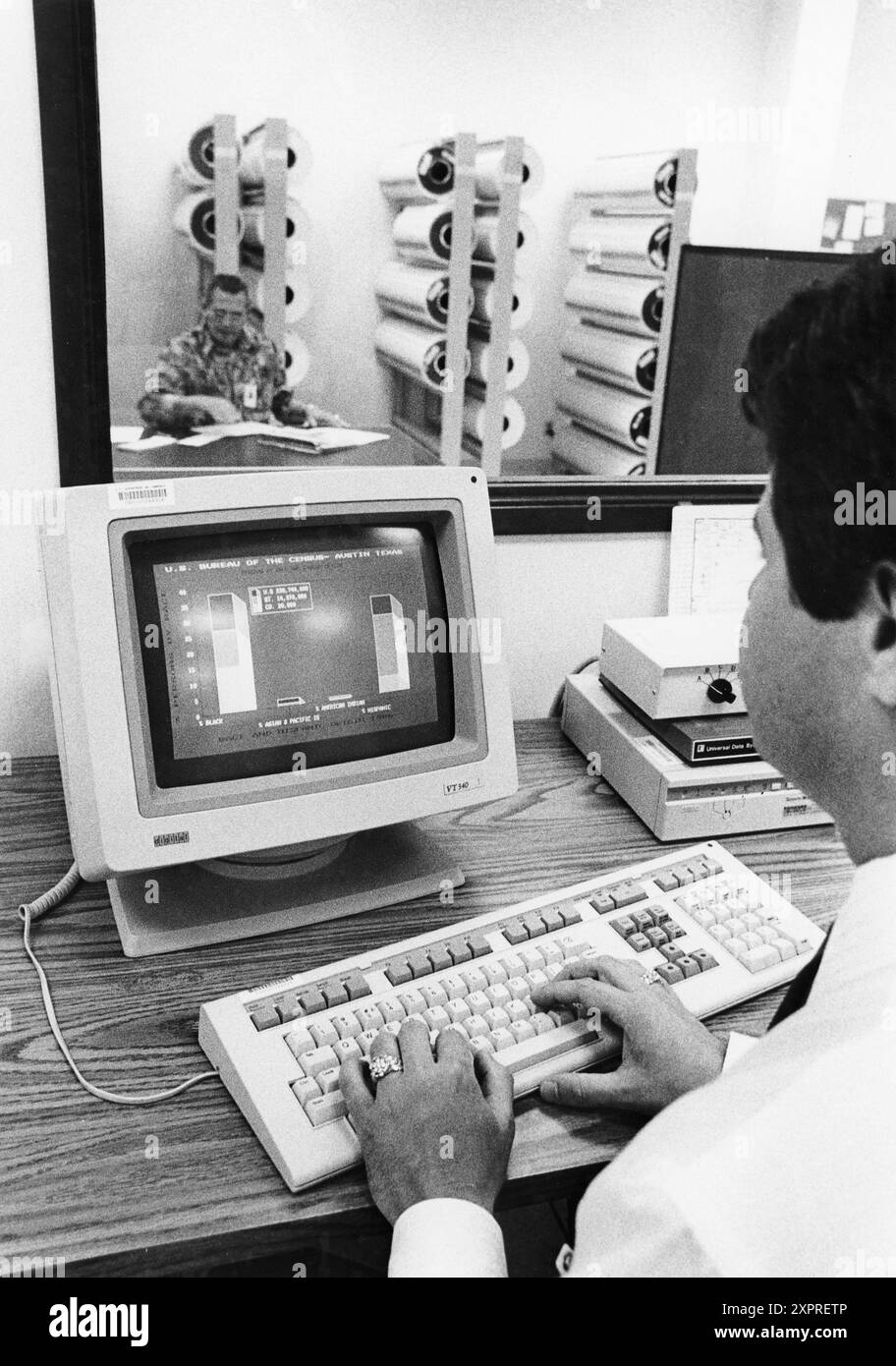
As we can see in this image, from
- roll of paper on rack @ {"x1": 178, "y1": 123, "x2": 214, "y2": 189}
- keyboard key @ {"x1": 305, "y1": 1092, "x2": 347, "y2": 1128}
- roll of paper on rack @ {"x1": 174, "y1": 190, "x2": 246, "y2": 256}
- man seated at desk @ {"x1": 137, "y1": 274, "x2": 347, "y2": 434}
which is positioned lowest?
keyboard key @ {"x1": 305, "y1": 1092, "x2": 347, "y2": 1128}

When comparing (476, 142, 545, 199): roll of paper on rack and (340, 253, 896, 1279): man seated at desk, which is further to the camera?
(476, 142, 545, 199): roll of paper on rack

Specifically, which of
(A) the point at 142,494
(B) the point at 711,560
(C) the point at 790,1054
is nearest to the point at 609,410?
(B) the point at 711,560

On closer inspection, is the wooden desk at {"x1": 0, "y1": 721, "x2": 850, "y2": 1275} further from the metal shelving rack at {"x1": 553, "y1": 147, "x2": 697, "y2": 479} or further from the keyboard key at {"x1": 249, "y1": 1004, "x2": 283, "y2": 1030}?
the metal shelving rack at {"x1": 553, "y1": 147, "x2": 697, "y2": 479}

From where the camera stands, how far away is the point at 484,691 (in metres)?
1.17

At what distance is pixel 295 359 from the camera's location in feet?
6.23

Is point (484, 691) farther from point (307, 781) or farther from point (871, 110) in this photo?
point (871, 110)

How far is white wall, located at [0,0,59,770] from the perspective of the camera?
3.76 feet

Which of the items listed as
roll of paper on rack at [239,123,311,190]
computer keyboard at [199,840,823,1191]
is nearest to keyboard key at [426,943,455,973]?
computer keyboard at [199,840,823,1191]

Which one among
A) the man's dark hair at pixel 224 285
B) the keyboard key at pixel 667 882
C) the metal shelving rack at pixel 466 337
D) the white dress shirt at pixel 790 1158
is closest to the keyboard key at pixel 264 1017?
the white dress shirt at pixel 790 1158

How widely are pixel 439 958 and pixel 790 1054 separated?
0.42 metres

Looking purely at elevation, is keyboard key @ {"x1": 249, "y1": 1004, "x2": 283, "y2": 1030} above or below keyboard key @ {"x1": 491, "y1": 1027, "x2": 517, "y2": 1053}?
above

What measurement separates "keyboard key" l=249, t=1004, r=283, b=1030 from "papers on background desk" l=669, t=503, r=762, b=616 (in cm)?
93

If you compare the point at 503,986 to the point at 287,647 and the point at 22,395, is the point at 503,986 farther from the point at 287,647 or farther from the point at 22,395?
the point at 22,395
